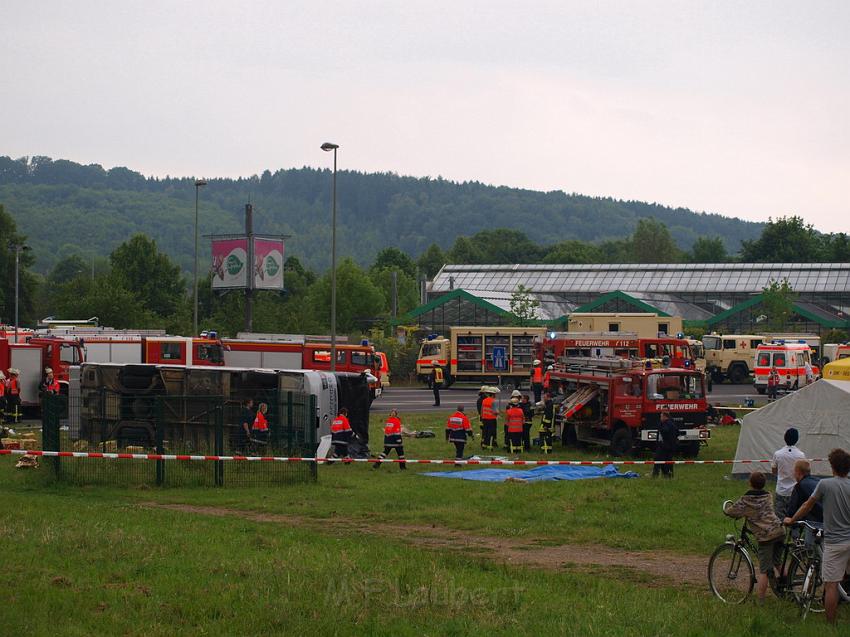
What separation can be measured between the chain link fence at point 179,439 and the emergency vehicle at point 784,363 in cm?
3272

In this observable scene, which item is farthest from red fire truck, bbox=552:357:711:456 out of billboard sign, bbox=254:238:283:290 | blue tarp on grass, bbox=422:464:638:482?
billboard sign, bbox=254:238:283:290

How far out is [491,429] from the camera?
2984 cm

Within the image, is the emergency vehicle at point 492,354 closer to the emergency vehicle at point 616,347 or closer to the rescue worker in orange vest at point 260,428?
the emergency vehicle at point 616,347

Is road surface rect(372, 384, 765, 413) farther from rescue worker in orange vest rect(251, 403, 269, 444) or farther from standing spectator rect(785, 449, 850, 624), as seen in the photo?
standing spectator rect(785, 449, 850, 624)

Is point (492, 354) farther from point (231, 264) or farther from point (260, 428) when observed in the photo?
point (260, 428)

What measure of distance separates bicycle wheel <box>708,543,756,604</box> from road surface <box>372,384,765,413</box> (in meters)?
32.1

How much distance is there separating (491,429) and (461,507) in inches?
418

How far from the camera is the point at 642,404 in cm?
2786

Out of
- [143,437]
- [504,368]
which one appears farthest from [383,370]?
[143,437]

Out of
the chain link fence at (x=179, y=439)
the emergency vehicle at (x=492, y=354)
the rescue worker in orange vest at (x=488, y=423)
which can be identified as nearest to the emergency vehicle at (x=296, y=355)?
the emergency vehicle at (x=492, y=354)

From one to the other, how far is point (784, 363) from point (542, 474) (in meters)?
31.4

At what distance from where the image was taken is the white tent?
890 inches

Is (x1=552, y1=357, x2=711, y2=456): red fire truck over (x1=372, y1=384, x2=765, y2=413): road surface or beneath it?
over

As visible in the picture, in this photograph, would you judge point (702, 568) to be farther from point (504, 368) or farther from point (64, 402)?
point (504, 368)
